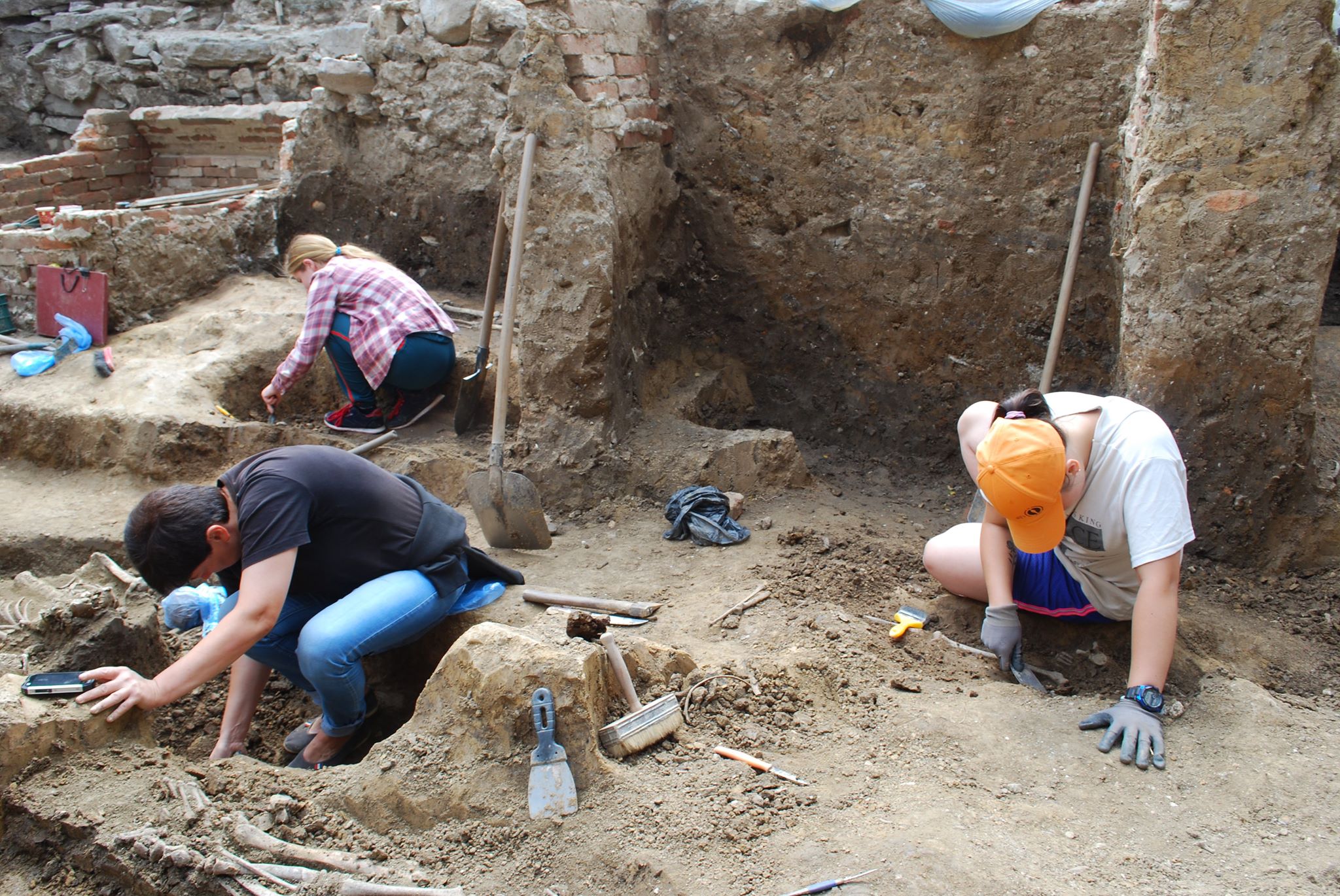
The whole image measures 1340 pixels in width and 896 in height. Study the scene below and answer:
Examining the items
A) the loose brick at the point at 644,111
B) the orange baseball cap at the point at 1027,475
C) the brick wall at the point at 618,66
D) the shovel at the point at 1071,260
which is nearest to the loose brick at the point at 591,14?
the brick wall at the point at 618,66

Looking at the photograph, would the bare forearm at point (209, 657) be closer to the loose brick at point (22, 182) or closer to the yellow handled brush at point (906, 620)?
the yellow handled brush at point (906, 620)

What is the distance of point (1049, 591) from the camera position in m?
2.95

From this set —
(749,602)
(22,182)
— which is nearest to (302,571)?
(749,602)

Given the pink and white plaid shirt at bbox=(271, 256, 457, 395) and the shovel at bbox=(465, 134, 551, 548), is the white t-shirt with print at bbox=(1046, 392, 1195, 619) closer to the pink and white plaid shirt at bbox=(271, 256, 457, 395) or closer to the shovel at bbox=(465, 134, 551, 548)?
the shovel at bbox=(465, 134, 551, 548)

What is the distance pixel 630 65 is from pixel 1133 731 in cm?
330

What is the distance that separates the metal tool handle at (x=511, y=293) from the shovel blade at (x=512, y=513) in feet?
0.44

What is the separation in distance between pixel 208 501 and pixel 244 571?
0.64ft

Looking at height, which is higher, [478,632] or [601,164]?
[601,164]

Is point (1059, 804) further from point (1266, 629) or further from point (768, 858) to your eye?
point (1266, 629)

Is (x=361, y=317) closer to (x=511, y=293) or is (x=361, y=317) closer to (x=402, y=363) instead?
(x=402, y=363)

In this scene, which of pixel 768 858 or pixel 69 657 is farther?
pixel 69 657

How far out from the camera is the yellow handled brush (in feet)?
9.91

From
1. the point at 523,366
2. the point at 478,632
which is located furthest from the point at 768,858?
the point at 523,366

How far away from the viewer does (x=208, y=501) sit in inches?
96.7
